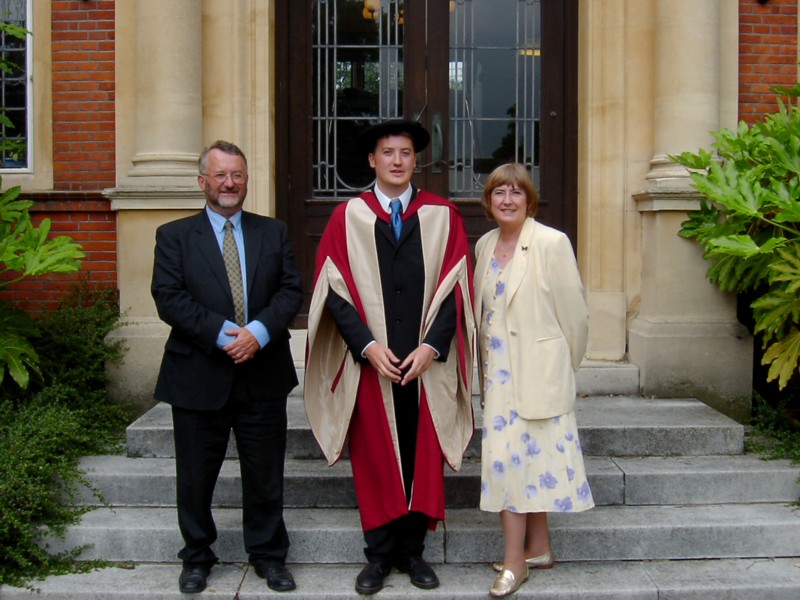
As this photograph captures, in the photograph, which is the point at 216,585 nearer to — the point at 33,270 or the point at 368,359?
the point at 368,359

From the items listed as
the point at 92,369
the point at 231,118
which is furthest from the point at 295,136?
the point at 92,369

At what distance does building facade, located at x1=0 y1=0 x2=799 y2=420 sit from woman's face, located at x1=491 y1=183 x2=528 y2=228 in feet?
7.78

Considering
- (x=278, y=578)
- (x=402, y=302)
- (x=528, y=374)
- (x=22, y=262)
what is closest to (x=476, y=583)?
(x=278, y=578)

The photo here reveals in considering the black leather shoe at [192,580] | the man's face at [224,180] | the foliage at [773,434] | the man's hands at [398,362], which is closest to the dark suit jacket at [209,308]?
the man's face at [224,180]

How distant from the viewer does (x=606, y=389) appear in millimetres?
6535

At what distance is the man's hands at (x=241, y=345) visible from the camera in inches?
162

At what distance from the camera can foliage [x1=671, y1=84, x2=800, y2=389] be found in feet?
17.5

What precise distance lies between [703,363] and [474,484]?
85.7 inches

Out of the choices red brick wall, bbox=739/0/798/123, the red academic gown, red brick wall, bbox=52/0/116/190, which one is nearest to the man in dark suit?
the red academic gown

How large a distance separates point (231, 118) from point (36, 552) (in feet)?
10.8

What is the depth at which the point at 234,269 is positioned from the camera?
4.32 m

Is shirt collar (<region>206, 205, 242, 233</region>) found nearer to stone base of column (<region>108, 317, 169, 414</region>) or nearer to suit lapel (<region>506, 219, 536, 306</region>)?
suit lapel (<region>506, 219, 536, 306</region>)

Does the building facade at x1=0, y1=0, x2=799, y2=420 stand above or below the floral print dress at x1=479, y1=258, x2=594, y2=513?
above

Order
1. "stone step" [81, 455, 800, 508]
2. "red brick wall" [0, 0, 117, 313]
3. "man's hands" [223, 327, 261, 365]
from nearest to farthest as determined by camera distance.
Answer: "man's hands" [223, 327, 261, 365] → "stone step" [81, 455, 800, 508] → "red brick wall" [0, 0, 117, 313]
